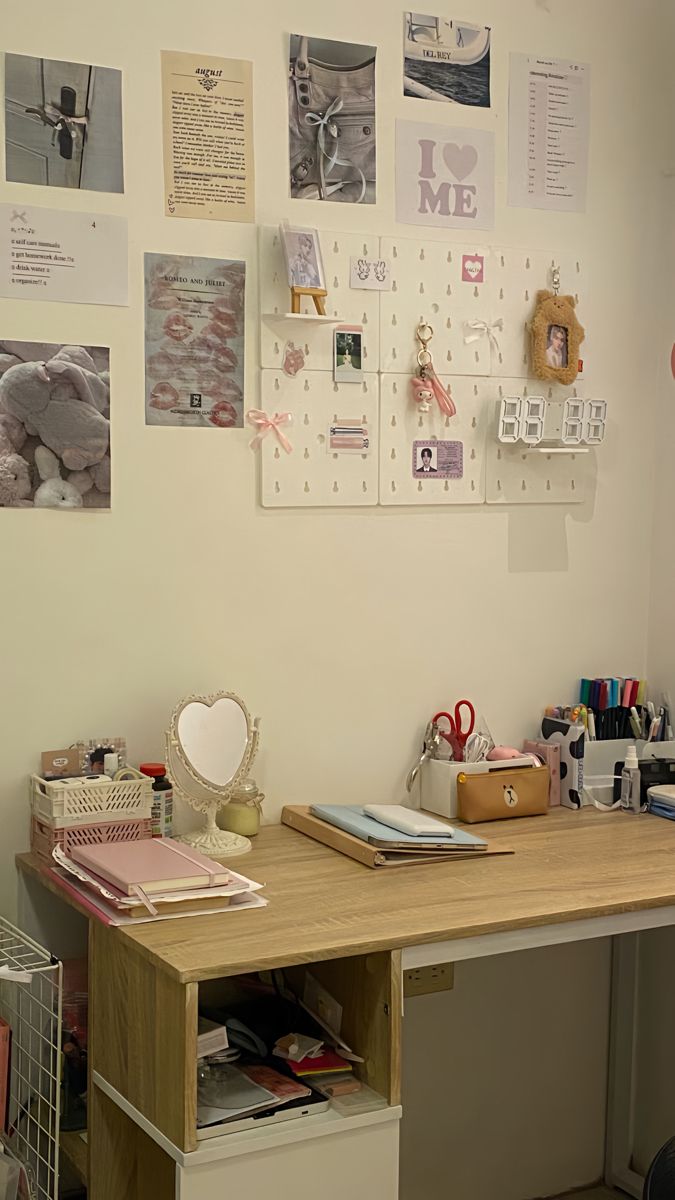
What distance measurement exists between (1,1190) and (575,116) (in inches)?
88.7

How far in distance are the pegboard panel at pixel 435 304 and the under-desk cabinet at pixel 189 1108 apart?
119cm

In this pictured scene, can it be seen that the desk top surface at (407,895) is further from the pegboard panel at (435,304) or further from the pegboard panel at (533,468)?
the pegboard panel at (435,304)

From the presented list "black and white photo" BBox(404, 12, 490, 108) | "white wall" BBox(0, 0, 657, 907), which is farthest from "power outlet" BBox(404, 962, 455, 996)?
"black and white photo" BBox(404, 12, 490, 108)

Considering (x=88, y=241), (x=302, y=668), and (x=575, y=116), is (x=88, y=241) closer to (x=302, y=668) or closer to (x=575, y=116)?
(x=302, y=668)

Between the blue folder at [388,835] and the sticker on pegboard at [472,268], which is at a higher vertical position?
the sticker on pegboard at [472,268]

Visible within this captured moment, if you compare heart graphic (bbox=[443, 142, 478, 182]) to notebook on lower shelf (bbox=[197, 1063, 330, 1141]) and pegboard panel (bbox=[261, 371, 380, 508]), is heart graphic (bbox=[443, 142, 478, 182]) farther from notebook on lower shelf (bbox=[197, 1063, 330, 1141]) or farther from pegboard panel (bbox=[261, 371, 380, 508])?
notebook on lower shelf (bbox=[197, 1063, 330, 1141])

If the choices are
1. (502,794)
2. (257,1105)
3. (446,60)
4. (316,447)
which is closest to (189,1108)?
(257,1105)

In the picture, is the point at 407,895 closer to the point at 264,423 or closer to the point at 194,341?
the point at 264,423

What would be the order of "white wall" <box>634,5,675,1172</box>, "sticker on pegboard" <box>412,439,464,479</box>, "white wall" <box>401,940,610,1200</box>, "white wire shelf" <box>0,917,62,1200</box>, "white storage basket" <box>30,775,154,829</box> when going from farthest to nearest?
"white wall" <box>634,5,675,1172</box>
"white wall" <box>401,940,610,1200</box>
"sticker on pegboard" <box>412,439,464,479</box>
"white storage basket" <box>30,775,154,829</box>
"white wire shelf" <box>0,917,62,1200</box>

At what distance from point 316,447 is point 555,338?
596 mm

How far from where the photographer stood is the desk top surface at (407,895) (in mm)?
1821

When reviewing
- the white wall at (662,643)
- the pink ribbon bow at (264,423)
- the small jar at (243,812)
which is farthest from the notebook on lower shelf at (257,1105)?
the white wall at (662,643)

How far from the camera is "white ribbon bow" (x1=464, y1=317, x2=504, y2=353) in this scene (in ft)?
8.76

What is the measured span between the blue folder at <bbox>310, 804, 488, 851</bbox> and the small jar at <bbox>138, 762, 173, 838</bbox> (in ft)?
0.96
